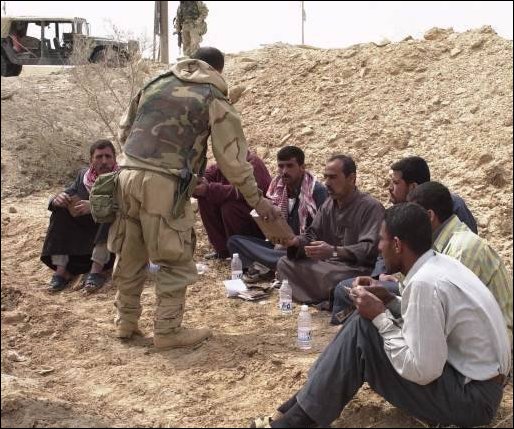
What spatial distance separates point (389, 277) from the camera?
14.7ft

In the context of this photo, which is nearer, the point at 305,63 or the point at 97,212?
the point at 97,212

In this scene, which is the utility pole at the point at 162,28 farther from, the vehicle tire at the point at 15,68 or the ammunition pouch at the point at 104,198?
the ammunition pouch at the point at 104,198

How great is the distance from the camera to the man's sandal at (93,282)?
5.62 meters

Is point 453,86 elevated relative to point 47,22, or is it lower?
lower

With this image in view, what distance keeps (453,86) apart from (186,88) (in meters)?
5.45

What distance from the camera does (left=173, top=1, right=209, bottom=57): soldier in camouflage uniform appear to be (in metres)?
11.7

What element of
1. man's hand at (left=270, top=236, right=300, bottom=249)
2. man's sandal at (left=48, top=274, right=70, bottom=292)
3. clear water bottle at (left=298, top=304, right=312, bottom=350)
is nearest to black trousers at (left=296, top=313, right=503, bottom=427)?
clear water bottle at (left=298, top=304, right=312, bottom=350)

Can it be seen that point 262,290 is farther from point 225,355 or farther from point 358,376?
point 358,376

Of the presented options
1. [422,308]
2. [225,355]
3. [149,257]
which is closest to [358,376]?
[422,308]

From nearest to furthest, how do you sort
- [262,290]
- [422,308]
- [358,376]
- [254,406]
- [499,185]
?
[422,308] → [358,376] → [254,406] → [262,290] → [499,185]

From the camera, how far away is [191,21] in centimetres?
1167

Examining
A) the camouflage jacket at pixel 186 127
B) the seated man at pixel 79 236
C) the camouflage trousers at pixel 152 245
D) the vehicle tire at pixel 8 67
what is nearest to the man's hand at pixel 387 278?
the camouflage jacket at pixel 186 127

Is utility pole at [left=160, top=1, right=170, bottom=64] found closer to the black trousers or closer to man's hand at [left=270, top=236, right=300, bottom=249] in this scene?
man's hand at [left=270, top=236, right=300, bottom=249]

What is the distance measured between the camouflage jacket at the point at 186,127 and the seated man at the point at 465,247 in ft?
3.82
